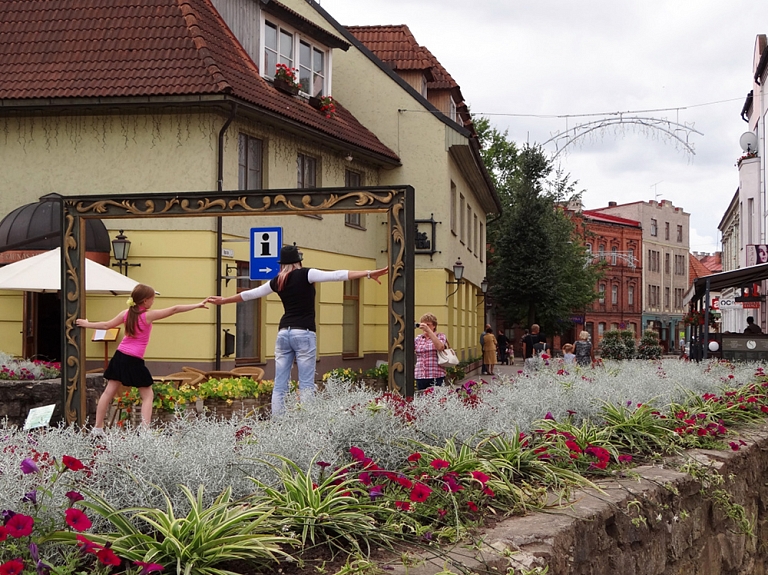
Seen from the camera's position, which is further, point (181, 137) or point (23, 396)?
point (181, 137)

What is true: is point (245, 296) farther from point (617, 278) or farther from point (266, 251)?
point (617, 278)

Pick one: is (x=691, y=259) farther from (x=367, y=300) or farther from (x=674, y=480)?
(x=674, y=480)

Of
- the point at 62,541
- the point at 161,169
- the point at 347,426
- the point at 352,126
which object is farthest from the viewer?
the point at 352,126

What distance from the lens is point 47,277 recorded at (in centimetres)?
1372

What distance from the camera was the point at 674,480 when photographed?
5.57 meters

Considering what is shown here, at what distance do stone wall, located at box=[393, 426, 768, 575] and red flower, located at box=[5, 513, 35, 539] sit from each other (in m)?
1.18

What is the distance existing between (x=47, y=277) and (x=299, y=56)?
10.6 metres

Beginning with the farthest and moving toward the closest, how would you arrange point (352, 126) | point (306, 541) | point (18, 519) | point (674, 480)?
point (352, 126) < point (674, 480) < point (306, 541) < point (18, 519)

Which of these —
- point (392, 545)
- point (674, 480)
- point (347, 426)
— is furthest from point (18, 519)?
point (674, 480)

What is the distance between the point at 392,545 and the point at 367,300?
2206cm

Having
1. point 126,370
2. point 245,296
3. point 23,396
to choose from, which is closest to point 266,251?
point 23,396

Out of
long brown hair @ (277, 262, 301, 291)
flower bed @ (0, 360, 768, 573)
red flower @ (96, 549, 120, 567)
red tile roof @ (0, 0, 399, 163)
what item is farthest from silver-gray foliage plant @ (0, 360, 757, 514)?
red tile roof @ (0, 0, 399, 163)

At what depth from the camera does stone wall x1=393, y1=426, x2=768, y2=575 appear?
374cm

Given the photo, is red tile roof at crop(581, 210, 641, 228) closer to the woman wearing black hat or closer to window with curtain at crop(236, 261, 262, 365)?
window with curtain at crop(236, 261, 262, 365)
